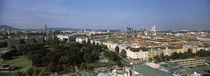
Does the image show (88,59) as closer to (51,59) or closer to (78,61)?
(78,61)

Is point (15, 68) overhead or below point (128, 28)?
below

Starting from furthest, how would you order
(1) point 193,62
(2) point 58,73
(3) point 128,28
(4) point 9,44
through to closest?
1. (3) point 128,28
2. (4) point 9,44
3. (1) point 193,62
4. (2) point 58,73

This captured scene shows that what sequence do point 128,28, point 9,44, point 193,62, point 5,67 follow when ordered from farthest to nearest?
point 128,28, point 9,44, point 193,62, point 5,67

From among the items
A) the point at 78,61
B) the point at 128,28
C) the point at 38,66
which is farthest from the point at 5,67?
the point at 128,28

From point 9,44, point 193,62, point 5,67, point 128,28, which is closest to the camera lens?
point 5,67

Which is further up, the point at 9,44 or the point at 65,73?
the point at 9,44

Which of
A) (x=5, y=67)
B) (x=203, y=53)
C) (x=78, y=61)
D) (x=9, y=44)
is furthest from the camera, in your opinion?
(x=9, y=44)

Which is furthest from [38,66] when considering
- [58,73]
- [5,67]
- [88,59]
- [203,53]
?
[203,53]

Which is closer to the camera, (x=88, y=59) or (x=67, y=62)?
(x=67, y=62)

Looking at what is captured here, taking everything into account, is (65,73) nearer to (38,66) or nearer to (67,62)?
(67,62)
